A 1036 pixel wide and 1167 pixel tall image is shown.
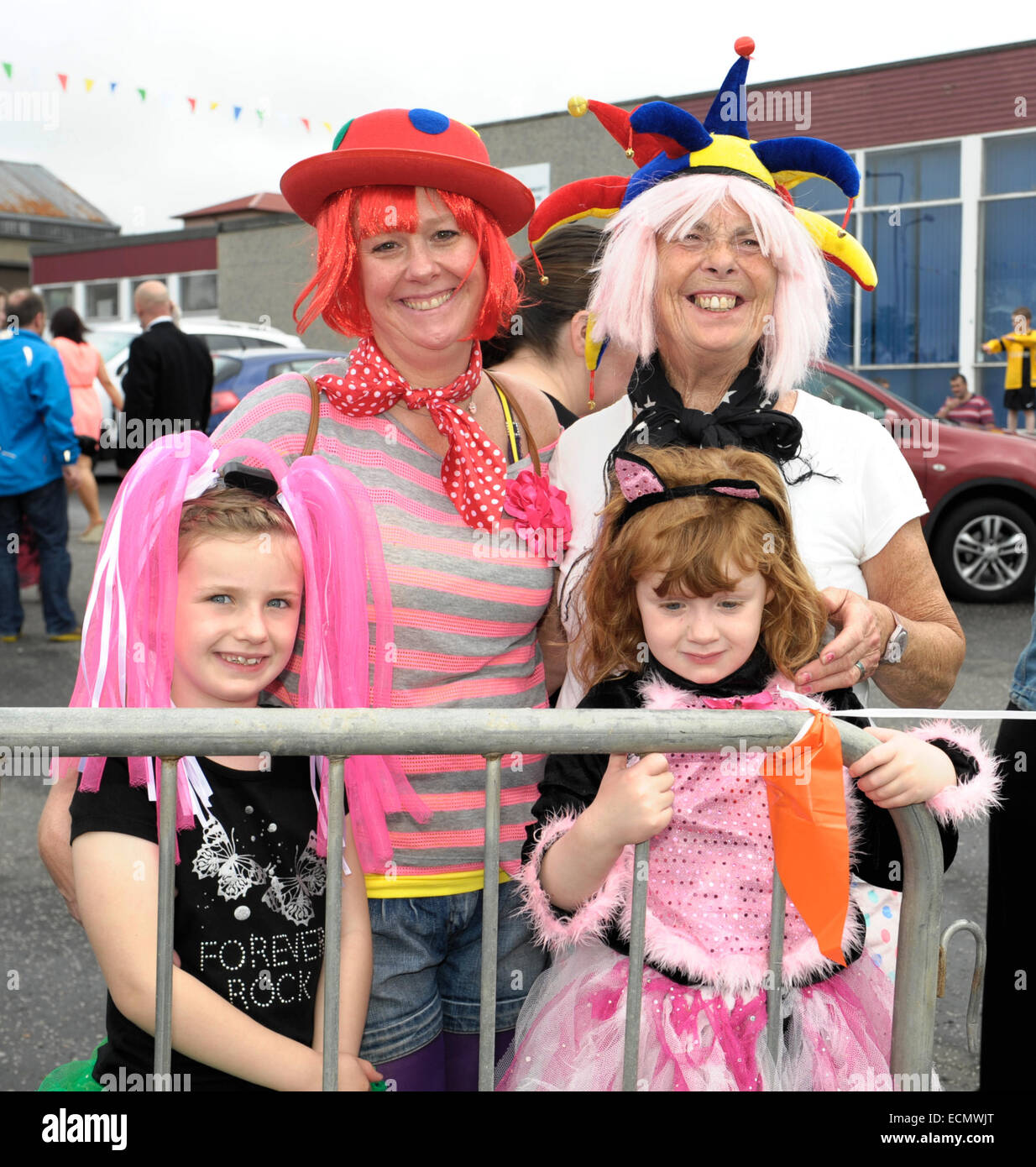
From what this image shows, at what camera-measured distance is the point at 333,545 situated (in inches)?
75.9

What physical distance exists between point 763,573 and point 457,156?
2.98ft

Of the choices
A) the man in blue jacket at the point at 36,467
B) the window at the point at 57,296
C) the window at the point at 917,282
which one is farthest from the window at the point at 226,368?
the window at the point at 57,296

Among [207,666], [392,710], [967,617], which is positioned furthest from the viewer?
[967,617]

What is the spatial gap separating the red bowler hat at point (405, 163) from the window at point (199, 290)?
27.5m

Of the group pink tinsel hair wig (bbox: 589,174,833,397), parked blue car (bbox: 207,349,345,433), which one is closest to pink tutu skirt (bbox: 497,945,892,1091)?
pink tinsel hair wig (bbox: 589,174,833,397)

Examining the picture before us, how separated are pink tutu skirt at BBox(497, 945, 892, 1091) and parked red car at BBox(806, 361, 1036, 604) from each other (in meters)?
7.07

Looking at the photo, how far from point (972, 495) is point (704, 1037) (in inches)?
302

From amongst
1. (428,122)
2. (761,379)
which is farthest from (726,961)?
(428,122)

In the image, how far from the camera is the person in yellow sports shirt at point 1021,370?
14.8 meters

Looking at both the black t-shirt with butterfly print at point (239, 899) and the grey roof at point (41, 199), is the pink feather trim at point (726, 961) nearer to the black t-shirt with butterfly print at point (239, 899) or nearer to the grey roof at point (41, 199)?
the black t-shirt with butterfly print at point (239, 899)

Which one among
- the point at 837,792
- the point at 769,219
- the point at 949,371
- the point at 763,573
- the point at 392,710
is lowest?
the point at 837,792

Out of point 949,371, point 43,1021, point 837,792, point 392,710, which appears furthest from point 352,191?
point 949,371

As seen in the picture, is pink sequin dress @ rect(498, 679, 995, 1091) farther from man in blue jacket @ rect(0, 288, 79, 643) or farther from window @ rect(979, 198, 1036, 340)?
window @ rect(979, 198, 1036, 340)
